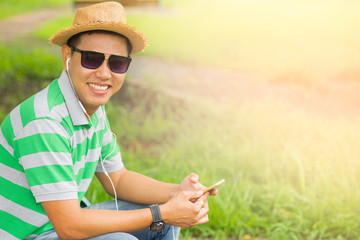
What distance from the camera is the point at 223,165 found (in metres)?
3.87

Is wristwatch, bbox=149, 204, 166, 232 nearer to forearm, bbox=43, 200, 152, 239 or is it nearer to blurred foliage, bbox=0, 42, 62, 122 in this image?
forearm, bbox=43, 200, 152, 239

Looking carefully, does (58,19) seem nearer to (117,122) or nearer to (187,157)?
(117,122)

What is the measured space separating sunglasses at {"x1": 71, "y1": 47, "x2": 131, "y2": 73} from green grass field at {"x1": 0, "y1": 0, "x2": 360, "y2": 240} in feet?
4.79

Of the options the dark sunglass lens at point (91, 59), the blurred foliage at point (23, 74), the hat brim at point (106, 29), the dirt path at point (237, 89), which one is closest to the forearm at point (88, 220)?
the dark sunglass lens at point (91, 59)

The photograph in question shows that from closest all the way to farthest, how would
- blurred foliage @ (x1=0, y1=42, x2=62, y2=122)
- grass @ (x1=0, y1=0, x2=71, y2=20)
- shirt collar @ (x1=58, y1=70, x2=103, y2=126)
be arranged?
1. shirt collar @ (x1=58, y1=70, x2=103, y2=126)
2. blurred foliage @ (x1=0, y1=42, x2=62, y2=122)
3. grass @ (x1=0, y1=0, x2=71, y2=20)

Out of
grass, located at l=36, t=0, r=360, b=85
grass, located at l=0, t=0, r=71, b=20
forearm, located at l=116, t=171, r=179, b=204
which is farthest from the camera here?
grass, located at l=0, t=0, r=71, b=20

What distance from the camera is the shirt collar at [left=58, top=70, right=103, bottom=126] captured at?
1.82 metres

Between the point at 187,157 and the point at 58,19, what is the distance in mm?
7182

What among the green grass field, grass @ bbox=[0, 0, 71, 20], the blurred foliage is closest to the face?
the green grass field

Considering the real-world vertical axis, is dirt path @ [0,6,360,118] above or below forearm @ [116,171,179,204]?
above

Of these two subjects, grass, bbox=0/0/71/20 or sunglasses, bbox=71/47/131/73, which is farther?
grass, bbox=0/0/71/20

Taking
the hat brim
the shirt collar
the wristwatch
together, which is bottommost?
the wristwatch

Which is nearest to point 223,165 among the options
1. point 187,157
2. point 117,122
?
point 187,157

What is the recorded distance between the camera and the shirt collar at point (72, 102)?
1817 mm
